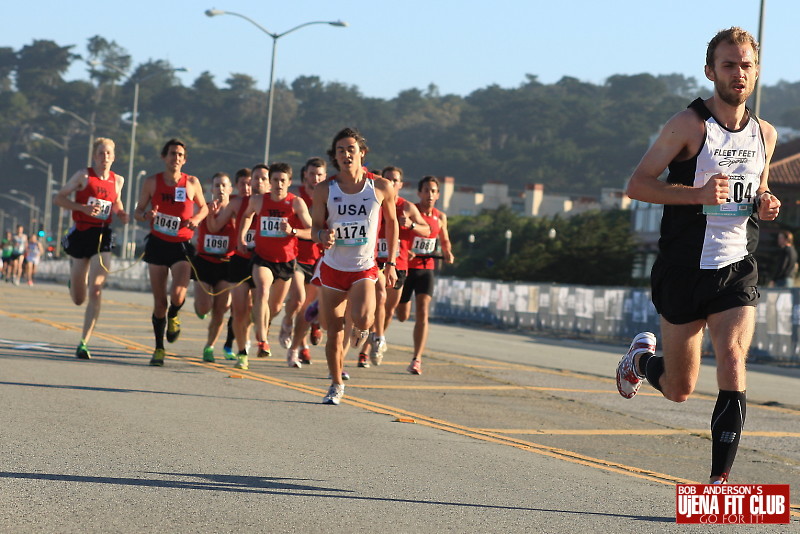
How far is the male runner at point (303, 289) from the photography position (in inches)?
531

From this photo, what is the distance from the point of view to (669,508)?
19.9 feet

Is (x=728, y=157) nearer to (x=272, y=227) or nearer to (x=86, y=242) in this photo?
(x=272, y=227)

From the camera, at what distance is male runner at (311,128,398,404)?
9625mm

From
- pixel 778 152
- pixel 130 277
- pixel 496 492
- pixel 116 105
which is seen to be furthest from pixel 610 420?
pixel 116 105

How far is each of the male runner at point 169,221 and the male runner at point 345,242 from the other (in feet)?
10.9

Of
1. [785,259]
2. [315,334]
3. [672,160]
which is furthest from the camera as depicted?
[785,259]

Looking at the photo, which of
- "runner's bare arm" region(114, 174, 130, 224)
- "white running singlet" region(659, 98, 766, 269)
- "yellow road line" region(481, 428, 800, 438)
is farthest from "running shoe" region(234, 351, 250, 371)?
"white running singlet" region(659, 98, 766, 269)

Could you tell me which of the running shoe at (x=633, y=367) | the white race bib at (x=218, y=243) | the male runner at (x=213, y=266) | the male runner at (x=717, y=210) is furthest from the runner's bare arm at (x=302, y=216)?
the male runner at (x=717, y=210)

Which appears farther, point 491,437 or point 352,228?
point 352,228

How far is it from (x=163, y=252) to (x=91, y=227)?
0.75 metres

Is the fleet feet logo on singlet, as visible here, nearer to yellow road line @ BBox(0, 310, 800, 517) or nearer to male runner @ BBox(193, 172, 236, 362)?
yellow road line @ BBox(0, 310, 800, 517)

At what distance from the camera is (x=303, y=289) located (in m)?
13.6

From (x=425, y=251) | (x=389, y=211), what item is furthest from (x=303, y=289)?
(x=389, y=211)

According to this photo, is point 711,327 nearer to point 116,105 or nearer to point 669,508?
point 669,508
